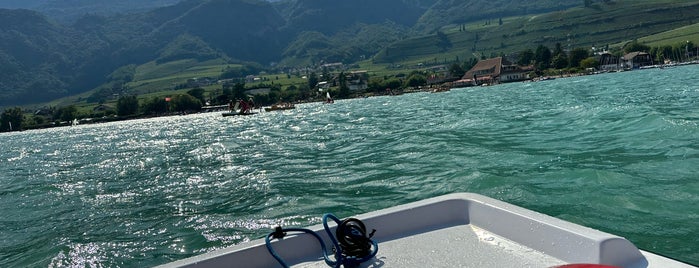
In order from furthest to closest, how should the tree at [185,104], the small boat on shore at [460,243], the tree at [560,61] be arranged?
the tree at [185,104]
the tree at [560,61]
the small boat on shore at [460,243]

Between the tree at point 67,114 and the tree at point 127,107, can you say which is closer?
the tree at point 67,114

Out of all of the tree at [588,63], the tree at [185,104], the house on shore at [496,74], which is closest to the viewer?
the tree at [588,63]

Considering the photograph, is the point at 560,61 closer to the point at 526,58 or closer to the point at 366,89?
the point at 526,58

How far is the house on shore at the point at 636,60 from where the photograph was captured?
13162 cm

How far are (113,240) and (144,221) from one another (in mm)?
1323

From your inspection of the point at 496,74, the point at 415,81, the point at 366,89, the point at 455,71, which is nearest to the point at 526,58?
the point at 496,74

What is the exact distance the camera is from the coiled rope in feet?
15.1

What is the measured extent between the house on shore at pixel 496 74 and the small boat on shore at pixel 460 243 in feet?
453

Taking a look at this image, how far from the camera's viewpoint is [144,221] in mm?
11156

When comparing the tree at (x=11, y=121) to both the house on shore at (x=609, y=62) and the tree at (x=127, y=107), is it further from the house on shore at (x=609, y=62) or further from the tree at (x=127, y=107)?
the house on shore at (x=609, y=62)

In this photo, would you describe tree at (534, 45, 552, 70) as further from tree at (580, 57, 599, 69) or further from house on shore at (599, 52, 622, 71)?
house on shore at (599, 52, 622, 71)

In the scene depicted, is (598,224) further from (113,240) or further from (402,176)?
(113,240)

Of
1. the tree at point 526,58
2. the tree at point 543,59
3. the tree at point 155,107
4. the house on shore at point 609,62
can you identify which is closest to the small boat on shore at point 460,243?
the house on shore at point 609,62

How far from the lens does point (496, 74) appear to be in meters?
145
